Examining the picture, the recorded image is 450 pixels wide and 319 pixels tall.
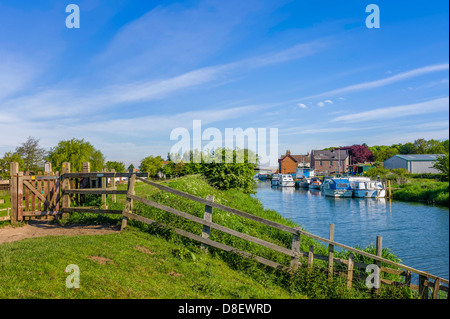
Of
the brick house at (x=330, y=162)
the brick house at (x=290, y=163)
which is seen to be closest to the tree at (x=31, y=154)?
the brick house at (x=330, y=162)

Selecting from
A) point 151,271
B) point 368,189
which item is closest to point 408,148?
point 368,189

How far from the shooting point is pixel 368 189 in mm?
54500

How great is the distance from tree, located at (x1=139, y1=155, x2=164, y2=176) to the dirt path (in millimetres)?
59502

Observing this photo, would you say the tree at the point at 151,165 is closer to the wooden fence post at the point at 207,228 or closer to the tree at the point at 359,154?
the wooden fence post at the point at 207,228

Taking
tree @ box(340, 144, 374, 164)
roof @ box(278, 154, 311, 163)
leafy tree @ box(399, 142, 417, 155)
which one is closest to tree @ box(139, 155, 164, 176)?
roof @ box(278, 154, 311, 163)

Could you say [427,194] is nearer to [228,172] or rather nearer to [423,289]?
[228,172]

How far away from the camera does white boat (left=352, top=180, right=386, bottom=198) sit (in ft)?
174

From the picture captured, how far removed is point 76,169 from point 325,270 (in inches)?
1473

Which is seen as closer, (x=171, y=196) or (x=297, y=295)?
(x=297, y=295)

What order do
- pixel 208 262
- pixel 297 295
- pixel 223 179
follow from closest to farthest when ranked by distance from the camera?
pixel 297 295 → pixel 208 262 → pixel 223 179

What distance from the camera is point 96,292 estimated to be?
612 centimetres

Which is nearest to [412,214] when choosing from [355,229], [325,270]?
[355,229]

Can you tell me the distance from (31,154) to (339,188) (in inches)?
1837
